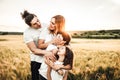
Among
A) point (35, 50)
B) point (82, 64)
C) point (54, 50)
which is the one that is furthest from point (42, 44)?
point (82, 64)

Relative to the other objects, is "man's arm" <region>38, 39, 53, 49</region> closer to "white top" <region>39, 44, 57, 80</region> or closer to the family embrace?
the family embrace

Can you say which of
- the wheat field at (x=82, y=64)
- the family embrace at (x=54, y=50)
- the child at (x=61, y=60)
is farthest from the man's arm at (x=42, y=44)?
the wheat field at (x=82, y=64)

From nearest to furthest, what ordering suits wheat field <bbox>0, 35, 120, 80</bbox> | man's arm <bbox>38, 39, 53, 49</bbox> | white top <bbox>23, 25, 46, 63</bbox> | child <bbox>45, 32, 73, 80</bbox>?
child <bbox>45, 32, 73, 80</bbox>
man's arm <bbox>38, 39, 53, 49</bbox>
white top <bbox>23, 25, 46, 63</bbox>
wheat field <bbox>0, 35, 120, 80</bbox>

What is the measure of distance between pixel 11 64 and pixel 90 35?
196 cm

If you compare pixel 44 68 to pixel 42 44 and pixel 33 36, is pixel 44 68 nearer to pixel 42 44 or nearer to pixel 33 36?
pixel 42 44

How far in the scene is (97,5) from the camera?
572 cm

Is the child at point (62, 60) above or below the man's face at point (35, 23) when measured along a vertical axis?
below

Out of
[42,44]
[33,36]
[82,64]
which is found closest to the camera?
[42,44]

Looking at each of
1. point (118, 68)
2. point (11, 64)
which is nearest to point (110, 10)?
point (118, 68)

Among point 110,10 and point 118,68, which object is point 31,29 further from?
point 110,10

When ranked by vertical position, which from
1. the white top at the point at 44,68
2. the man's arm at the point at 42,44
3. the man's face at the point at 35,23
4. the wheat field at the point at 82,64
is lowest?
the wheat field at the point at 82,64

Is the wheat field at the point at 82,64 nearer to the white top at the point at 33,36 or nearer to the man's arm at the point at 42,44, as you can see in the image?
the white top at the point at 33,36

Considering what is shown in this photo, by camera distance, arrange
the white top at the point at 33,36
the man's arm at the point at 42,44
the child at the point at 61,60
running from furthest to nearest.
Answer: the white top at the point at 33,36, the man's arm at the point at 42,44, the child at the point at 61,60

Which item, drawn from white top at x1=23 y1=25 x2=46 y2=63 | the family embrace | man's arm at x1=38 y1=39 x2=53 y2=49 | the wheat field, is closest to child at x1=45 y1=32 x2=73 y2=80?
the family embrace
